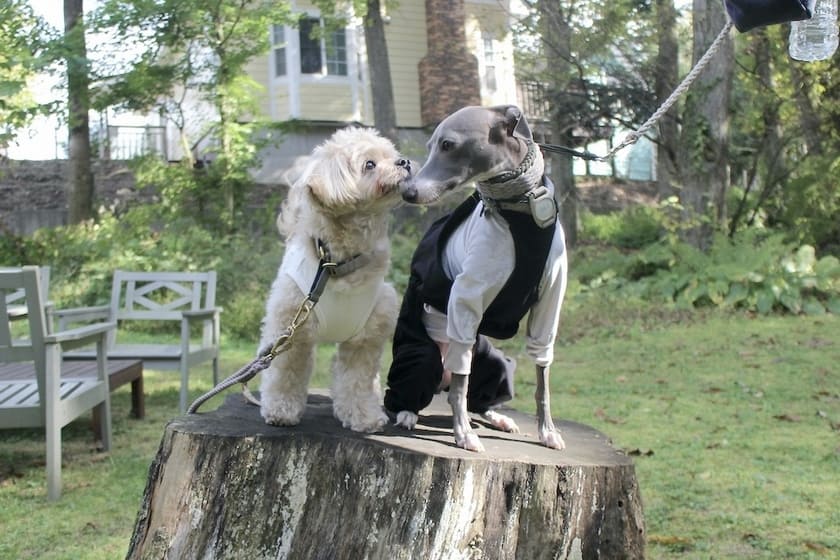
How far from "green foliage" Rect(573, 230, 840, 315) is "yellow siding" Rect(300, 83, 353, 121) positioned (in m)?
9.36

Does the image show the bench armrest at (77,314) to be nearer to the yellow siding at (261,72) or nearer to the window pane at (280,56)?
the yellow siding at (261,72)

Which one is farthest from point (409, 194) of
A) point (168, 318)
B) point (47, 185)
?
point (47, 185)

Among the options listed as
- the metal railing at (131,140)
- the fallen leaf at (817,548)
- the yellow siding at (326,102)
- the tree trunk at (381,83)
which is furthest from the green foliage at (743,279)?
the metal railing at (131,140)

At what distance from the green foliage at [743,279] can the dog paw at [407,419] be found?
780 centimetres

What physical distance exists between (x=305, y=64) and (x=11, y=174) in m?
6.80

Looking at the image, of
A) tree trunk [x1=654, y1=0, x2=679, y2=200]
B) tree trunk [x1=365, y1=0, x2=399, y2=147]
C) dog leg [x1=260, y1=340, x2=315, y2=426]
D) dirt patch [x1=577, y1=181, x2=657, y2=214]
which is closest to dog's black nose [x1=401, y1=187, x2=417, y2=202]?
dog leg [x1=260, y1=340, x2=315, y2=426]

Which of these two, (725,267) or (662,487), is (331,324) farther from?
(725,267)

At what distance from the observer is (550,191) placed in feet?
8.26

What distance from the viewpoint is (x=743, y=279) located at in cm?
1005

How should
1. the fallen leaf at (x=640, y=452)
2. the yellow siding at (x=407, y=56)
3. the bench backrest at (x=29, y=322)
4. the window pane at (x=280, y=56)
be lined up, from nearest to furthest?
the bench backrest at (x=29, y=322) < the fallen leaf at (x=640, y=452) < the window pane at (x=280, y=56) < the yellow siding at (x=407, y=56)

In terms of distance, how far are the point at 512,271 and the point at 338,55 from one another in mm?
17208

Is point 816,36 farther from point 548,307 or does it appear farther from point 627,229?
point 627,229

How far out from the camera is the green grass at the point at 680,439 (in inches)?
156

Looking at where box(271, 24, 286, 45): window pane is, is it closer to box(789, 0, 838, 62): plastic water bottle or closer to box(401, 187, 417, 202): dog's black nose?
box(789, 0, 838, 62): plastic water bottle
